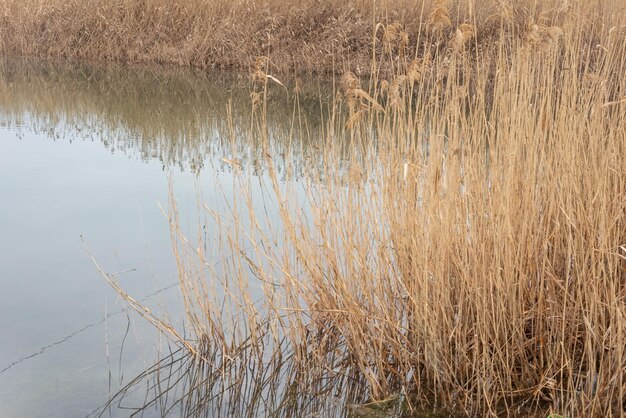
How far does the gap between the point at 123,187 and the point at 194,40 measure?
5.55m

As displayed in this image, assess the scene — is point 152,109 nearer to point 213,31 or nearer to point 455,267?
point 213,31

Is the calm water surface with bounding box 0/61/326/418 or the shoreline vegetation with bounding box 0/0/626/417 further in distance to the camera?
the calm water surface with bounding box 0/61/326/418

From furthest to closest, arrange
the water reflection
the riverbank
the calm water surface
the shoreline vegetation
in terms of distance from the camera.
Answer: the riverbank, the water reflection, the calm water surface, the shoreline vegetation

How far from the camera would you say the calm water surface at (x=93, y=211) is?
2.94 meters

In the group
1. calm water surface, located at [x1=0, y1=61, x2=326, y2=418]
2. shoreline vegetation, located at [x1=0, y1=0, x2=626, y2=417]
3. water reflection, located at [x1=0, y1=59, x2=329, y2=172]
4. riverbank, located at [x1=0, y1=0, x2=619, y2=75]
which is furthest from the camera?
riverbank, located at [x1=0, y1=0, x2=619, y2=75]

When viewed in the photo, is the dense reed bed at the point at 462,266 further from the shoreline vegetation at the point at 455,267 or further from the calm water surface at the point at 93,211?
the calm water surface at the point at 93,211

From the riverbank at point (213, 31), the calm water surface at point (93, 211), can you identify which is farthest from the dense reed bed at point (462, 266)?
the riverbank at point (213, 31)

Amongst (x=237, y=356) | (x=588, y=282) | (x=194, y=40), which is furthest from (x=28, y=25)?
(x=588, y=282)

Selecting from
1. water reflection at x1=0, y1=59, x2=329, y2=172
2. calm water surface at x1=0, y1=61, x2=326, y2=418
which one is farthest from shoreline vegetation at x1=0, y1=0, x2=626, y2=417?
water reflection at x1=0, y1=59, x2=329, y2=172

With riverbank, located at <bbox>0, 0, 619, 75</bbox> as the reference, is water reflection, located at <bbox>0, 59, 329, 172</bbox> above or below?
below

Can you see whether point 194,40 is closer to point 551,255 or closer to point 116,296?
point 116,296

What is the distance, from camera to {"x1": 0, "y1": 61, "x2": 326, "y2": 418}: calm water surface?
294 centimetres

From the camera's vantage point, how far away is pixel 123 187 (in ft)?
18.0

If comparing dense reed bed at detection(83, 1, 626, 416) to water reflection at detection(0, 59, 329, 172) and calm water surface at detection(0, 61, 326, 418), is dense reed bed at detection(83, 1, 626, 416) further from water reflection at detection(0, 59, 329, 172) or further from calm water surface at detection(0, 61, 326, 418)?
water reflection at detection(0, 59, 329, 172)
